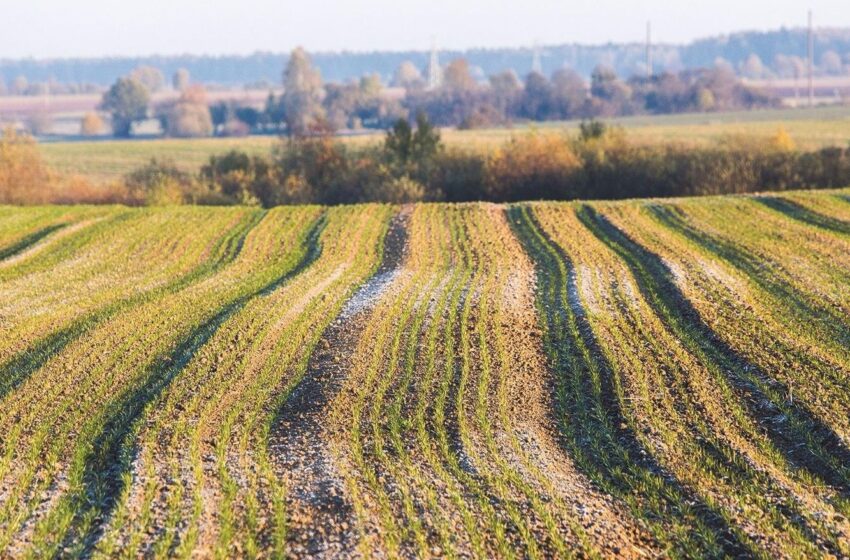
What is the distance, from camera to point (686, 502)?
9789 mm

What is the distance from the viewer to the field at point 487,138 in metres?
60.8

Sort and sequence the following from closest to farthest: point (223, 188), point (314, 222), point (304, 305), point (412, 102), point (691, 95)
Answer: point (304, 305)
point (314, 222)
point (223, 188)
point (691, 95)
point (412, 102)

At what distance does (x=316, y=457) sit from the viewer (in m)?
10.9

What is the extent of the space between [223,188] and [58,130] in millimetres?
87886

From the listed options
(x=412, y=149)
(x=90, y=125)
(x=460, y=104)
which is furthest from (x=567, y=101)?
(x=412, y=149)

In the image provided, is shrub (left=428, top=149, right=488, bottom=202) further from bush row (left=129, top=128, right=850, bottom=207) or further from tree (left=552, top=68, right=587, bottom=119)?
tree (left=552, top=68, right=587, bottom=119)

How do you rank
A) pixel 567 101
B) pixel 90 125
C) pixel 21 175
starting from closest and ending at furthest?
pixel 21 175, pixel 567 101, pixel 90 125

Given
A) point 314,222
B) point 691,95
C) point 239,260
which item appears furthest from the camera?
point 691,95

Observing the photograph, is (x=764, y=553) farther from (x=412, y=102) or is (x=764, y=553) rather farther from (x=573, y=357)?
(x=412, y=102)

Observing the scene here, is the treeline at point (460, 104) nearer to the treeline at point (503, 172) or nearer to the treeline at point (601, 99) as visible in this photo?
the treeline at point (601, 99)

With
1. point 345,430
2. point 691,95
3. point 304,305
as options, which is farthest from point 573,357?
point 691,95

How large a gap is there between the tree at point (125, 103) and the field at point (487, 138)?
101 feet

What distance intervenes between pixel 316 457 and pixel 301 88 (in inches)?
5132

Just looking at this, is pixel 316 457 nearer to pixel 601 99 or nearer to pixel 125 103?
pixel 601 99
